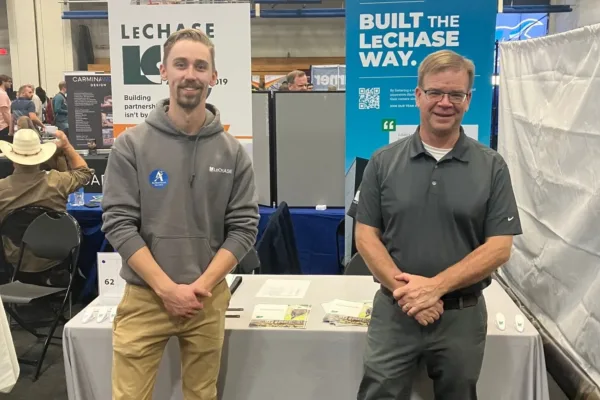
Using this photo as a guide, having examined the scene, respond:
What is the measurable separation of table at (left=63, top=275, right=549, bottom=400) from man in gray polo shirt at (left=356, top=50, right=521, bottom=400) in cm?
30

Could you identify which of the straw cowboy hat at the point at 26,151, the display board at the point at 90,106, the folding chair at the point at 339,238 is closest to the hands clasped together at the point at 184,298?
the straw cowboy hat at the point at 26,151

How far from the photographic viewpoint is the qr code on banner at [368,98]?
130 inches

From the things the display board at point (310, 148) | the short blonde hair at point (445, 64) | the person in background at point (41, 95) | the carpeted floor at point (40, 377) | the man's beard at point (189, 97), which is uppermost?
the person in background at point (41, 95)

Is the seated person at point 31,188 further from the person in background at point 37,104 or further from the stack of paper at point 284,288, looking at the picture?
the person in background at point 37,104

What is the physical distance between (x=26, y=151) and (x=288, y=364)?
2.28m

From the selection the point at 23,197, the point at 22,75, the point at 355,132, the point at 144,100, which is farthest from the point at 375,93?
the point at 22,75

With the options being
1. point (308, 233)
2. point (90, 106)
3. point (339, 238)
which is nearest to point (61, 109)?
point (90, 106)

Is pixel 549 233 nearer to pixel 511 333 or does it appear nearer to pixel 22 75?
pixel 511 333

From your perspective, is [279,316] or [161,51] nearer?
[279,316]

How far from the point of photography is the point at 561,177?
2291 mm

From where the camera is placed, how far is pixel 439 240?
1607 mm

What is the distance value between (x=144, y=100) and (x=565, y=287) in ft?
7.34

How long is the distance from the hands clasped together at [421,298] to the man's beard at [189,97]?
742mm

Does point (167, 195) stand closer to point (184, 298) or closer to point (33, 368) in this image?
point (184, 298)
